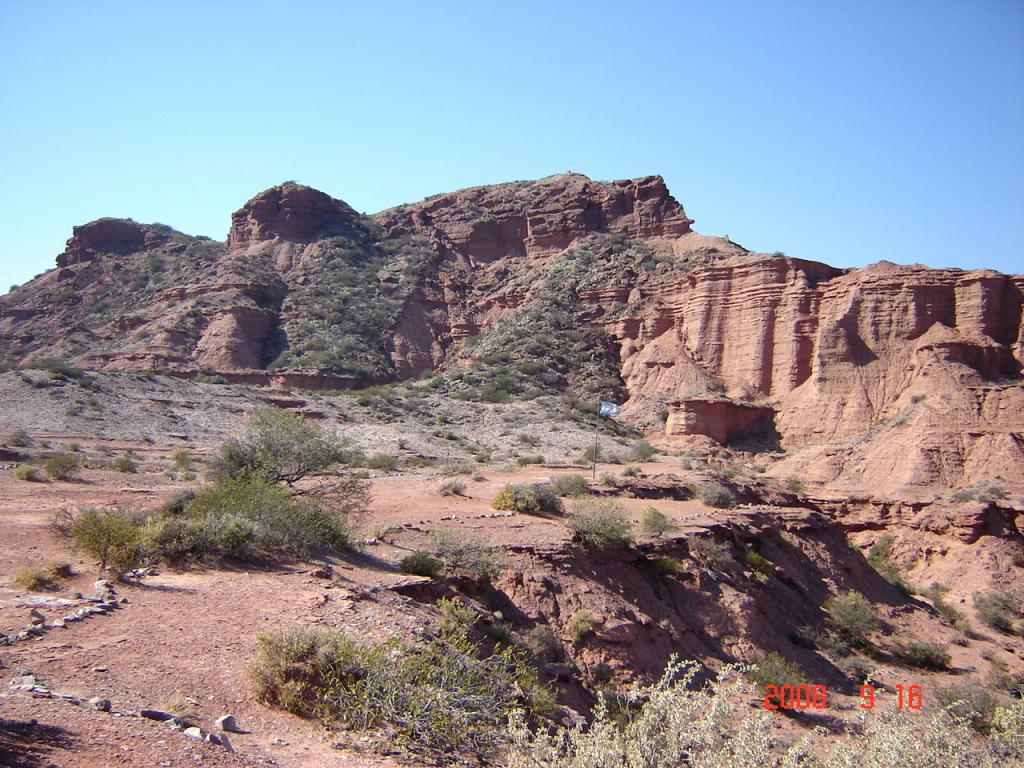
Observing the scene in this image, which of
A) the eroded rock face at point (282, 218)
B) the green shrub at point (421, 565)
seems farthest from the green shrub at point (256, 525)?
the eroded rock face at point (282, 218)

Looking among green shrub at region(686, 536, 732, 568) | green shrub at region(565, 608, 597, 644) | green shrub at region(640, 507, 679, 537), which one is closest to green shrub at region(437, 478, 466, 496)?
green shrub at region(640, 507, 679, 537)

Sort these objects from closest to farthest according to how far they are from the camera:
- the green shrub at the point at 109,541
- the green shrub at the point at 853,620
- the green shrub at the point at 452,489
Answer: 1. the green shrub at the point at 109,541
2. the green shrub at the point at 853,620
3. the green shrub at the point at 452,489

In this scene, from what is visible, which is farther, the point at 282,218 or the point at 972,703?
the point at 282,218

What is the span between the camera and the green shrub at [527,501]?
16.5 metres

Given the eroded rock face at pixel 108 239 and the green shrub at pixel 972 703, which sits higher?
the eroded rock face at pixel 108 239

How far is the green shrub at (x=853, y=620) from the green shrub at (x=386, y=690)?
11.7 metres

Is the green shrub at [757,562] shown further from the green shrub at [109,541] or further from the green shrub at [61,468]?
the green shrub at [61,468]

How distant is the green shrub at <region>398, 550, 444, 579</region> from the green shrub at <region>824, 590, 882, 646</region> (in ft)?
33.5

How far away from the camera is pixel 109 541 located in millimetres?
9344

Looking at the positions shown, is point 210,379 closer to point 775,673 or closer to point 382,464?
point 382,464

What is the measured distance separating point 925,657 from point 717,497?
7087 mm

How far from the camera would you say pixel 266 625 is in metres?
7.86

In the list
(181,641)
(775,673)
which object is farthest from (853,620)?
(181,641)

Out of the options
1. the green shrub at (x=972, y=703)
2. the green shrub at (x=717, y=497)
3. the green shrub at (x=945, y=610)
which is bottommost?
the green shrub at (x=945, y=610)
